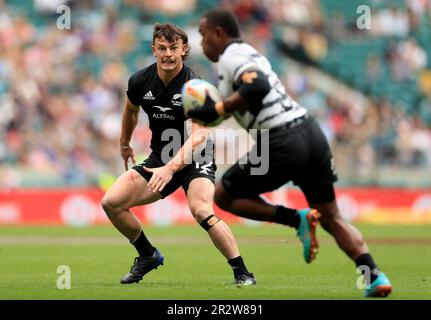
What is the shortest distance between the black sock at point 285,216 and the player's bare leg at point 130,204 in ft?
7.18

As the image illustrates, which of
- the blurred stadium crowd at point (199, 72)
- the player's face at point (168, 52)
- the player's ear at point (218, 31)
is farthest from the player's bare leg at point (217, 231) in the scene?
the blurred stadium crowd at point (199, 72)

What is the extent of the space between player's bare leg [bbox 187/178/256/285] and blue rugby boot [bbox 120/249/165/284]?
2.88ft

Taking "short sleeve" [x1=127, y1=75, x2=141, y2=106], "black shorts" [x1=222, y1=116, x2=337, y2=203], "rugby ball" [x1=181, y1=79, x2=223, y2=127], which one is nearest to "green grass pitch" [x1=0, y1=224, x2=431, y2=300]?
"black shorts" [x1=222, y1=116, x2=337, y2=203]

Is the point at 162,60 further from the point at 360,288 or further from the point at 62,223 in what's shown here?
the point at 62,223

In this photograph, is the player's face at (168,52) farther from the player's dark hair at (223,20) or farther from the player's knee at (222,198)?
the player's knee at (222,198)

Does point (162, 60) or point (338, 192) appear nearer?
point (162, 60)

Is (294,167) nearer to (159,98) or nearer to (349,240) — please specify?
(349,240)

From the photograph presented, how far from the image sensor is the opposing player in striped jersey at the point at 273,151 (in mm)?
8898

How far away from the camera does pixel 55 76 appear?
26.4m

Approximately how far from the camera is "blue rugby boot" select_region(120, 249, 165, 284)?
11.1 meters

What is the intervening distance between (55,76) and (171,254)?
1106 cm

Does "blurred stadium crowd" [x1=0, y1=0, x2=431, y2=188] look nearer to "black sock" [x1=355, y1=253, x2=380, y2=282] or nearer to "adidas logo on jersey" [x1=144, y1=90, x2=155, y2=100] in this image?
"adidas logo on jersey" [x1=144, y1=90, x2=155, y2=100]

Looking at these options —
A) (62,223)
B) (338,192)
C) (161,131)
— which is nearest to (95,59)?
(62,223)
